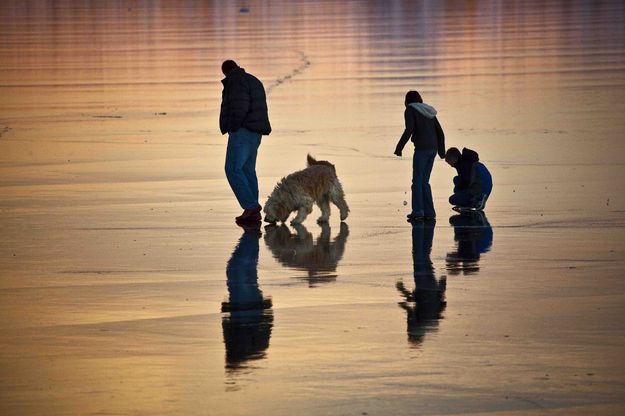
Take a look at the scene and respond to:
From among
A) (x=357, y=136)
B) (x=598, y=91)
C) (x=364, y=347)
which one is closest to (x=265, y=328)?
(x=364, y=347)

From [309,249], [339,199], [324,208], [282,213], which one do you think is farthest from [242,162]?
[309,249]

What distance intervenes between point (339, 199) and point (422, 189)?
2.75 ft

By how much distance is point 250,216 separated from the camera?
15.7 metres

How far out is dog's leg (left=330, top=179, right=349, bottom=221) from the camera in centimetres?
1553

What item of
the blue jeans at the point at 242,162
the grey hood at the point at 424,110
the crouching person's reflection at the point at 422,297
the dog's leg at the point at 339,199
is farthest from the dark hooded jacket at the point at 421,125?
the crouching person's reflection at the point at 422,297

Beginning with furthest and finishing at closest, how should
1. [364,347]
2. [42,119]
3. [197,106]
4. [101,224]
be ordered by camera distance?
[197,106]
[42,119]
[101,224]
[364,347]

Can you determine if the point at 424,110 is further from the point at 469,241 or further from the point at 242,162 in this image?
the point at 469,241

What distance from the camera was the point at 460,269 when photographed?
41.4 ft

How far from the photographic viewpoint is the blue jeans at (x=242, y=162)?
632 inches

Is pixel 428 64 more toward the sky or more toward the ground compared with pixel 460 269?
more toward the sky

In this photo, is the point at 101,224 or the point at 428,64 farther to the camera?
the point at 428,64

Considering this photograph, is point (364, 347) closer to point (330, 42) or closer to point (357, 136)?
point (357, 136)

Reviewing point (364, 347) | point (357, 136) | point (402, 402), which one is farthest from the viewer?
point (357, 136)

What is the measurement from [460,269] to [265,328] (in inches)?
104
